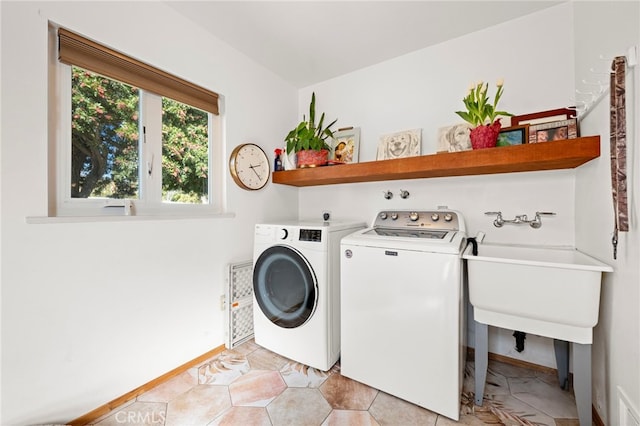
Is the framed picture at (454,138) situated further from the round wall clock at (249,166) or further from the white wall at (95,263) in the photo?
the white wall at (95,263)

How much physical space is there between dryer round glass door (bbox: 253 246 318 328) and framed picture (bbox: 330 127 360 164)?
3.32ft

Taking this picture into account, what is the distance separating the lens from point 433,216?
1.90 metres

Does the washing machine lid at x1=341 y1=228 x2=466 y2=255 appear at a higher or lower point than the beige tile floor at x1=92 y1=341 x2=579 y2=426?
→ higher

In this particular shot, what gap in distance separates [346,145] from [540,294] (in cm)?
175

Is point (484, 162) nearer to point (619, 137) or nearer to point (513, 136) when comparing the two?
point (513, 136)

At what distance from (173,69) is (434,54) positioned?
1.93m

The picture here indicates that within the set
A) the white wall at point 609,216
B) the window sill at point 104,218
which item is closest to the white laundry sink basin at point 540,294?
the white wall at point 609,216

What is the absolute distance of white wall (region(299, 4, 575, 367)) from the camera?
1.65 metres

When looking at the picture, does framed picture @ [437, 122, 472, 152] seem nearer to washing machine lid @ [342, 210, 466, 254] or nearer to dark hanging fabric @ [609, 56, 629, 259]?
washing machine lid @ [342, 210, 466, 254]

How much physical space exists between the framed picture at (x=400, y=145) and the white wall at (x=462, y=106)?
0.07 metres

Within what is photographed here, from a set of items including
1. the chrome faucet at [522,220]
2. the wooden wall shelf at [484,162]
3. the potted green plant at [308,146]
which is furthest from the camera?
the potted green plant at [308,146]

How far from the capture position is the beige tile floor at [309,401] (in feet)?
4.44

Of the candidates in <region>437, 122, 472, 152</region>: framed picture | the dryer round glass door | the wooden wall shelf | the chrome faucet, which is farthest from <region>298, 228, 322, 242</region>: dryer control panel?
the chrome faucet

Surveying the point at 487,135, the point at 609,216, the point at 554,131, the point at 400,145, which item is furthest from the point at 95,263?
the point at 554,131
